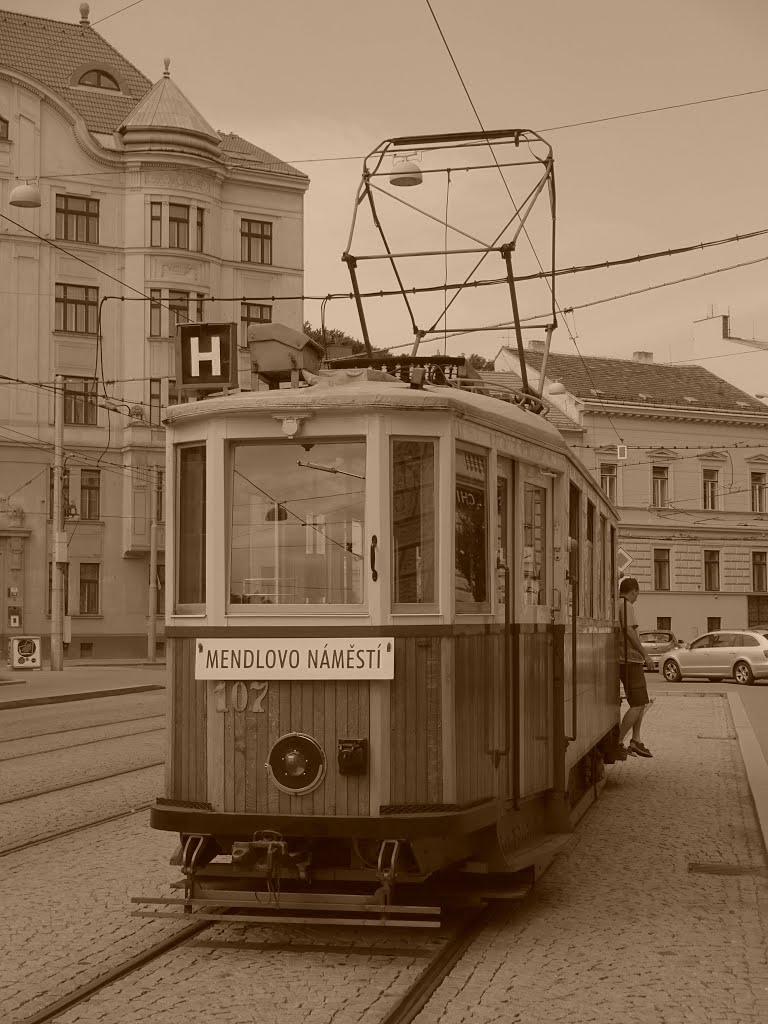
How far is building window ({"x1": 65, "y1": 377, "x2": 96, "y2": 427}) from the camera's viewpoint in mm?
44469

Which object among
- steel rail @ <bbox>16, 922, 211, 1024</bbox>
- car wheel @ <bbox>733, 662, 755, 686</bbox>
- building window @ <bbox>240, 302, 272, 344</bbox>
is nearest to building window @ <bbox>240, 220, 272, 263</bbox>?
building window @ <bbox>240, 302, 272, 344</bbox>

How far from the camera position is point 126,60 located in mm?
50500

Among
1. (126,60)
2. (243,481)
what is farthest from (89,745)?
(126,60)

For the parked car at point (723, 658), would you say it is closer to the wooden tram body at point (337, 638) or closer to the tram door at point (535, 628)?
the tram door at point (535, 628)

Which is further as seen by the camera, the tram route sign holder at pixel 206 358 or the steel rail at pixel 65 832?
the steel rail at pixel 65 832

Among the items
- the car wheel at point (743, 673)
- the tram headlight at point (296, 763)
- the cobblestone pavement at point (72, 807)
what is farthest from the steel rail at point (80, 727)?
the car wheel at point (743, 673)

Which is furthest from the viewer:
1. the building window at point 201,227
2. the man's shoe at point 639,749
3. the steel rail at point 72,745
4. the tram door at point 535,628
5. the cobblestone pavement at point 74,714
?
the building window at point 201,227

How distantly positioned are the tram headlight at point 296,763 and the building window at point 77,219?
3966 centimetres

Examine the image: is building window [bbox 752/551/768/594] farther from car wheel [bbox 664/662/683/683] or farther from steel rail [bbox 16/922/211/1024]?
steel rail [bbox 16/922/211/1024]

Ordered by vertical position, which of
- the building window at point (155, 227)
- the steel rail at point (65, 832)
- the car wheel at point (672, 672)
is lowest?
the car wheel at point (672, 672)

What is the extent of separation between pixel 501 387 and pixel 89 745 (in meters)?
9.84

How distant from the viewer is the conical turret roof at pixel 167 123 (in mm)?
44469

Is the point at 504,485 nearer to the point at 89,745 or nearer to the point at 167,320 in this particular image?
the point at 89,745

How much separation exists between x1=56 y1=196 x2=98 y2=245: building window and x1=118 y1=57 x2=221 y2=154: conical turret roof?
88.4 inches
